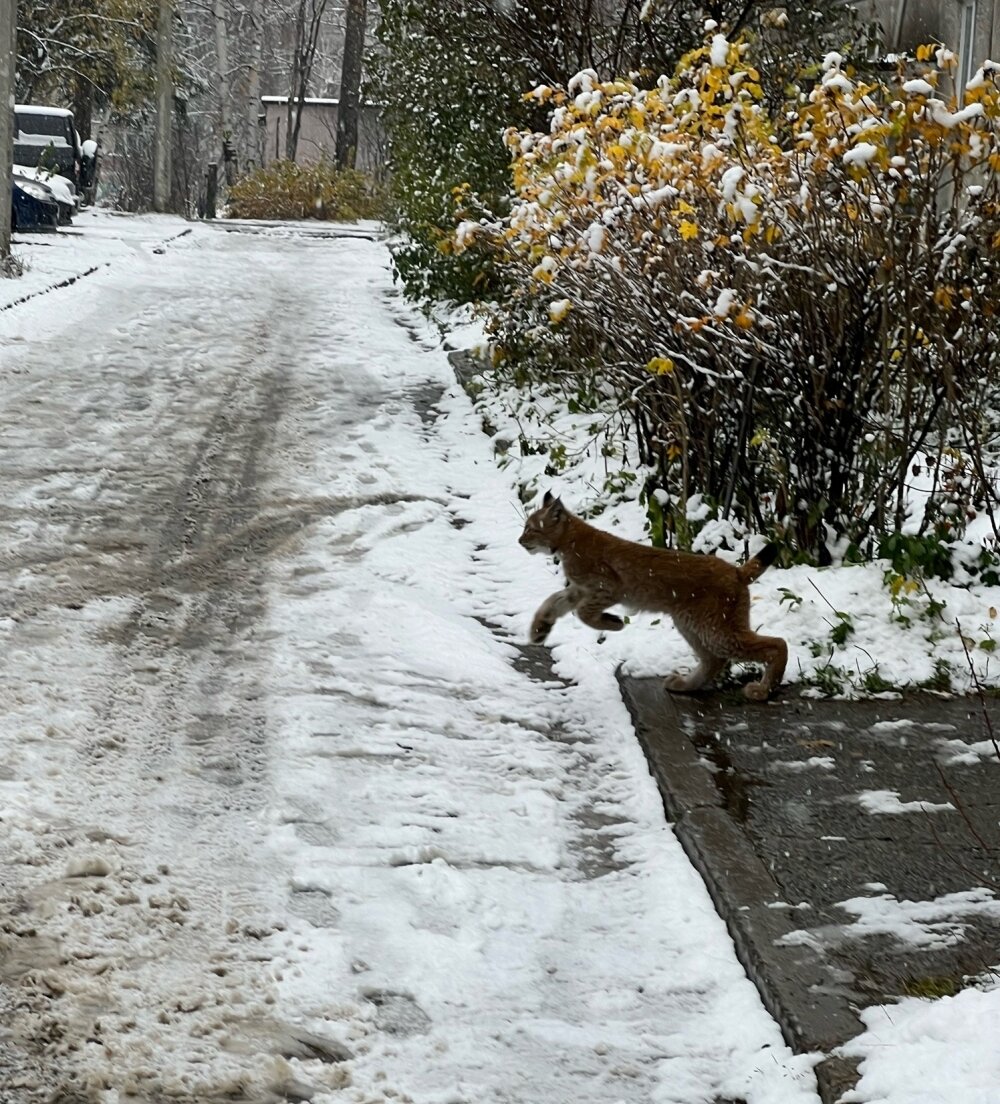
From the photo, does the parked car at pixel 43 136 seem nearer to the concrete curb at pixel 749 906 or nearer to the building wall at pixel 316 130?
the building wall at pixel 316 130

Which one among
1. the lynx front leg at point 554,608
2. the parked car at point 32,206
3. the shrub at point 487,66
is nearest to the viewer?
the lynx front leg at point 554,608

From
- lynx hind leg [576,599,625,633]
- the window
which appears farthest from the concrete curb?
the window

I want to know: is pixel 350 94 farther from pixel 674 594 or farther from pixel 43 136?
pixel 674 594

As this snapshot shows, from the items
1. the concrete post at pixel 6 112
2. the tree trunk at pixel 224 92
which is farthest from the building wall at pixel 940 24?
the tree trunk at pixel 224 92

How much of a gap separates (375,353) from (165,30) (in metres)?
27.7

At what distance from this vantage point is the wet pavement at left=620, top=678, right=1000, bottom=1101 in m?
3.96

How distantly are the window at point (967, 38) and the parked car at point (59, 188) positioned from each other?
17316mm

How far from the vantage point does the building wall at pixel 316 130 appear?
6212cm

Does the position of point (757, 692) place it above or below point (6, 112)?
below

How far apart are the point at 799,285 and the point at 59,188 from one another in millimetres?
24196

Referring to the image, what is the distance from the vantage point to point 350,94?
4709cm

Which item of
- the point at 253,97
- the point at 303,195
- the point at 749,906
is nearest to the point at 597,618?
the point at 749,906

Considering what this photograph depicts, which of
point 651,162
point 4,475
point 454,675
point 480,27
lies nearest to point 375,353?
point 480,27

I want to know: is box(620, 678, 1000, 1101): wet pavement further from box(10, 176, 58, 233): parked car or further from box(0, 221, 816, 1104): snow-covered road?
box(10, 176, 58, 233): parked car
